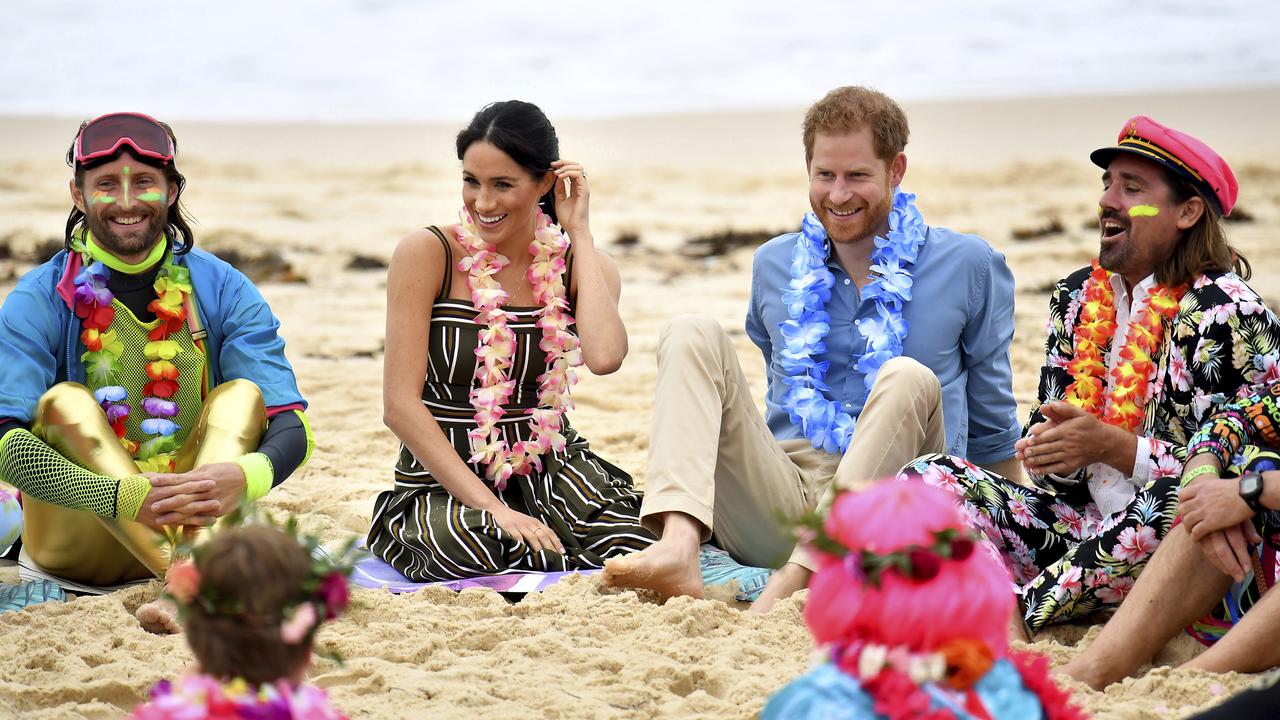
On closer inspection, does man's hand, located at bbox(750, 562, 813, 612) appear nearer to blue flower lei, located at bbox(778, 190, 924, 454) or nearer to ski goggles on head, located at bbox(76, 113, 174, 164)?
blue flower lei, located at bbox(778, 190, 924, 454)

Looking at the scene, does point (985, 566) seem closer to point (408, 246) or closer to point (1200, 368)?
point (1200, 368)

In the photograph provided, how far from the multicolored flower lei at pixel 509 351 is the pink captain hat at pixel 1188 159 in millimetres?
1968

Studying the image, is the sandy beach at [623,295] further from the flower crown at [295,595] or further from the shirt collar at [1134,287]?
the flower crown at [295,595]

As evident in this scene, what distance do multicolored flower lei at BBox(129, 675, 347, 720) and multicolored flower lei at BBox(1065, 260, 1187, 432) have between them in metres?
2.88

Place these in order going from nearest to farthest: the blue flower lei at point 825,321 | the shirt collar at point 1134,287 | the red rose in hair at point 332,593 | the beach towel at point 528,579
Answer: the red rose in hair at point 332,593 < the shirt collar at point 1134,287 < the beach towel at point 528,579 < the blue flower lei at point 825,321

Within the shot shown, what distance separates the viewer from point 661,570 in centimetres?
441

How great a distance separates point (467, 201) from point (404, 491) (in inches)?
43.2

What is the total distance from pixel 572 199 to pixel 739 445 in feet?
3.74

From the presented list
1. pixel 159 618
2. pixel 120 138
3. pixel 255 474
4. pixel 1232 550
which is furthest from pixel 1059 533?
pixel 120 138

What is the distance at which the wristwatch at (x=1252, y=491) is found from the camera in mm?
3584

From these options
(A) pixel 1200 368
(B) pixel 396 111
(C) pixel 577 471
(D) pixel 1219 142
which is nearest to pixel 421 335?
(C) pixel 577 471

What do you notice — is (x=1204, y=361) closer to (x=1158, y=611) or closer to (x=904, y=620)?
(x=1158, y=611)

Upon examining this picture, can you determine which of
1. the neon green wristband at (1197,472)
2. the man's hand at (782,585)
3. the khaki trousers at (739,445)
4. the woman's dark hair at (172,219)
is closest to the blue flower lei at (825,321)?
the khaki trousers at (739,445)

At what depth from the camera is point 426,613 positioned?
4477 mm
